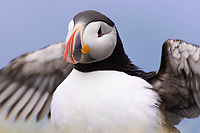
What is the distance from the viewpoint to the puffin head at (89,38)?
177 centimetres

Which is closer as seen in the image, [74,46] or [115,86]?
[74,46]

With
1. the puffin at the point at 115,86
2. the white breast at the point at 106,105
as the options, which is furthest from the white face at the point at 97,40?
the white breast at the point at 106,105

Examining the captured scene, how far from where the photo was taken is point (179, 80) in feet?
6.64

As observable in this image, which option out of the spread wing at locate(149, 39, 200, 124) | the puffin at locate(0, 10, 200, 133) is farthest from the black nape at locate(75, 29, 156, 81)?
the spread wing at locate(149, 39, 200, 124)

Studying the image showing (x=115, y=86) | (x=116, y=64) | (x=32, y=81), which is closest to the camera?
(x=115, y=86)

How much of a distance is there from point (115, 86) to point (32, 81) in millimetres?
819

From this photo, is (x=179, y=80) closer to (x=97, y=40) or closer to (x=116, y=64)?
(x=116, y=64)

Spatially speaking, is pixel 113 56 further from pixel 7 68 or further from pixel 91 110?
pixel 7 68

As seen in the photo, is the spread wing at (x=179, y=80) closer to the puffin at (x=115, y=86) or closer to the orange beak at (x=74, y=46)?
the puffin at (x=115, y=86)

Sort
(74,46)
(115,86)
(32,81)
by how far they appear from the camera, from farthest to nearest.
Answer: (32,81)
(115,86)
(74,46)

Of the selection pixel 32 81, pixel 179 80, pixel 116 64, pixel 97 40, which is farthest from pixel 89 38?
pixel 32 81

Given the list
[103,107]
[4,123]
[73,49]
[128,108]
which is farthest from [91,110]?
[4,123]

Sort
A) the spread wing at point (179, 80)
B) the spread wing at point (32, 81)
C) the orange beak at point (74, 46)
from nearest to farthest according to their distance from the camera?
the orange beak at point (74, 46) < the spread wing at point (179, 80) < the spread wing at point (32, 81)

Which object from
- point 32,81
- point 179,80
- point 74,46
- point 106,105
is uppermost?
point 74,46
